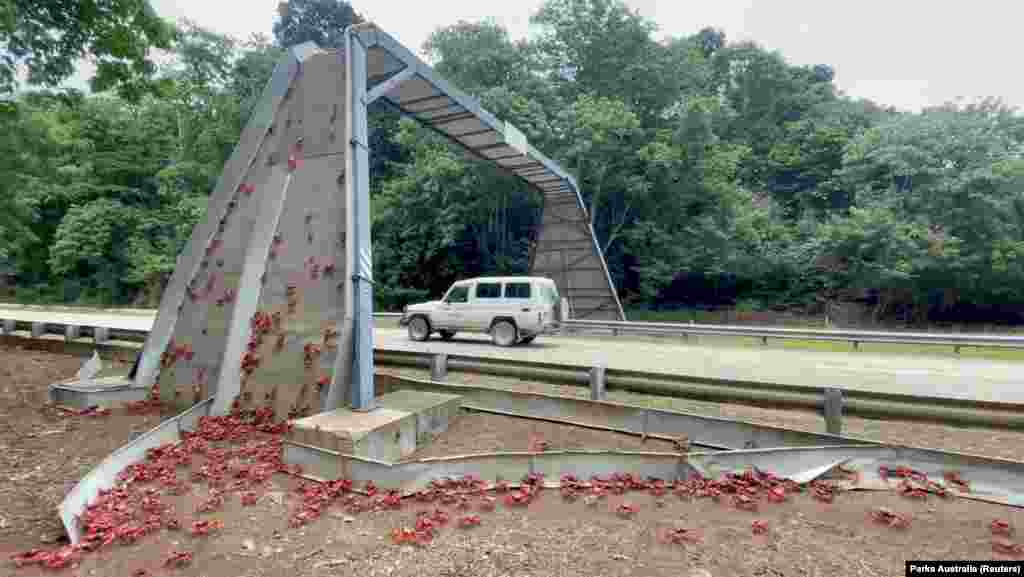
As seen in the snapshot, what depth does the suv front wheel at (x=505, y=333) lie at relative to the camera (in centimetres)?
1396

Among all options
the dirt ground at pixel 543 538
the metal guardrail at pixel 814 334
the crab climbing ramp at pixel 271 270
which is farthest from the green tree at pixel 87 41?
the metal guardrail at pixel 814 334

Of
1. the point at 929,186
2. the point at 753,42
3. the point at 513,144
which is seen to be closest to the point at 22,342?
the point at 513,144

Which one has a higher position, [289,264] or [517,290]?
[289,264]

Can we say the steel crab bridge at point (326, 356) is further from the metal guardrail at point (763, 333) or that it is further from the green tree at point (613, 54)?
the green tree at point (613, 54)

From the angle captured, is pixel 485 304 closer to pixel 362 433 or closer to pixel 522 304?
pixel 522 304

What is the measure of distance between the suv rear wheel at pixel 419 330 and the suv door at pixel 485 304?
1.55 metres

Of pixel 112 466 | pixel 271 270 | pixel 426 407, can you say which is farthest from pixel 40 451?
pixel 426 407

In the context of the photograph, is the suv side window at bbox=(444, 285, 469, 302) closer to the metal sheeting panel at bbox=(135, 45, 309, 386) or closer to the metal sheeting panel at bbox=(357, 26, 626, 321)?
the metal sheeting panel at bbox=(357, 26, 626, 321)

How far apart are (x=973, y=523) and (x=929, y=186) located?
29159 mm

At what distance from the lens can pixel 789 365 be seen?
1127cm

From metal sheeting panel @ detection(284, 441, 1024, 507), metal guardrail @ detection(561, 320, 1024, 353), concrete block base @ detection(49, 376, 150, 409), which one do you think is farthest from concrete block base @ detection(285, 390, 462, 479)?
metal guardrail @ detection(561, 320, 1024, 353)

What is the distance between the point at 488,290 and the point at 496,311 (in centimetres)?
71

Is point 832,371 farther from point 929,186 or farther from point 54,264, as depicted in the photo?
point 54,264

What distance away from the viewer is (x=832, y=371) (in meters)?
10.4
